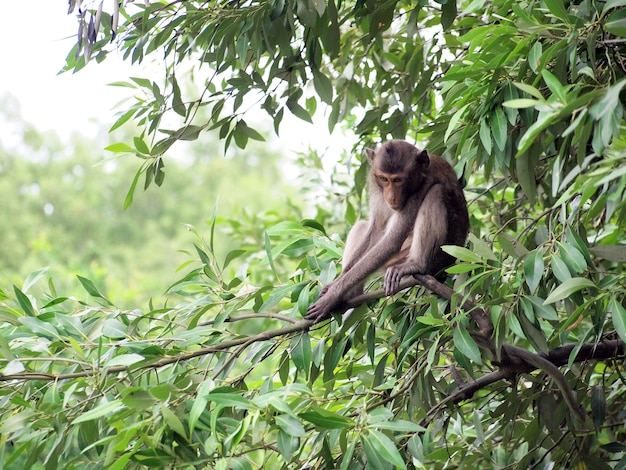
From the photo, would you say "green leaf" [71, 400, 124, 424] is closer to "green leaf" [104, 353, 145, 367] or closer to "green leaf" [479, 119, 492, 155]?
"green leaf" [104, 353, 145, 367]

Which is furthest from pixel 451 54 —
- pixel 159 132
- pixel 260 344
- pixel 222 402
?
pixel 222 402

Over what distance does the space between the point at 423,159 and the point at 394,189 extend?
0.90 ft

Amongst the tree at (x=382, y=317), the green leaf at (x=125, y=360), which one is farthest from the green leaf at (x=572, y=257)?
the green leaf at (x=125, y=360)

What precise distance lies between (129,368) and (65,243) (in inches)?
958

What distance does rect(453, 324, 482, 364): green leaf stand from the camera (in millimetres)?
3467

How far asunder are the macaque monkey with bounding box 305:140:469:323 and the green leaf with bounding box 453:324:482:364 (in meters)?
1.05

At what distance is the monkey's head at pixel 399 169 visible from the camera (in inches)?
205

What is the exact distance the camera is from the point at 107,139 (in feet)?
115

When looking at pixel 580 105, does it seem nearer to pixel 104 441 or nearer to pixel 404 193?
pixel 104 441

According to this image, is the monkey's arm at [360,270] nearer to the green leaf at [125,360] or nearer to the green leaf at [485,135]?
the green leaf at [125,360]

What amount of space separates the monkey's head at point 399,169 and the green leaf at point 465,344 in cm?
181

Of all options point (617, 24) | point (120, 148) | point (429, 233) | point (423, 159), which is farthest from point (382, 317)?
point (617, 24)

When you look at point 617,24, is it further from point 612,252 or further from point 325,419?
point 325,419

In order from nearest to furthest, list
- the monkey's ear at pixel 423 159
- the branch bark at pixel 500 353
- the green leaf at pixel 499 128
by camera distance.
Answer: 1. the green leaf at pixel 499 128
2. the branch bark at pixel 500 353
3. the monkey's ear at pixel 423 159
